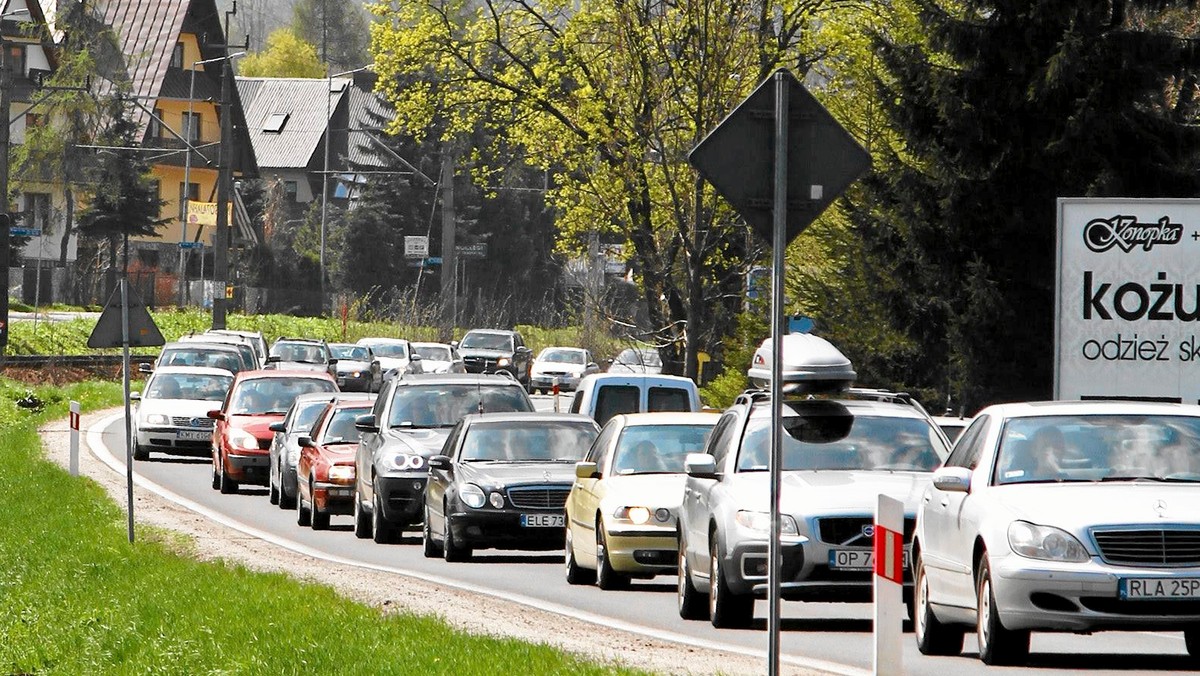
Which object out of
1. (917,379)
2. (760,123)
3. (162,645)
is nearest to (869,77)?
(917,379)

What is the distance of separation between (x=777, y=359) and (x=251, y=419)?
24.5m

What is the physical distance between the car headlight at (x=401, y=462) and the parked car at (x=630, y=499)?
4183mm

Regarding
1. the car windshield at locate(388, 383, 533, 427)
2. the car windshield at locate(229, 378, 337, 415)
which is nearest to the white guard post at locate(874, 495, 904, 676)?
the car windshield at locate(388, 383, 533, 427)

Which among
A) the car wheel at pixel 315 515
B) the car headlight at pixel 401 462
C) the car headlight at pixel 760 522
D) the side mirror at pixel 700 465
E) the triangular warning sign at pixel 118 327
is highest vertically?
the triangular warning sign at pixel 118 327

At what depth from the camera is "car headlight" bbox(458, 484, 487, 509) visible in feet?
68.4

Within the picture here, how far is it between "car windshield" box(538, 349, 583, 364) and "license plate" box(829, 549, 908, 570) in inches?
2196

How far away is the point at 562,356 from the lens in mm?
70938

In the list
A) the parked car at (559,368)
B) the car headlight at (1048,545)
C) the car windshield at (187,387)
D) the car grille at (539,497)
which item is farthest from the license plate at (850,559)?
the parked car at (559,368)

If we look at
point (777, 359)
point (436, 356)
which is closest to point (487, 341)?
point (436, 356)

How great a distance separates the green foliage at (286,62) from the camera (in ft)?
522

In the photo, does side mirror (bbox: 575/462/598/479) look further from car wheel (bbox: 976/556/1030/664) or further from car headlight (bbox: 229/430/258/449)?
car headlight (bbox: 229/430/258/449)

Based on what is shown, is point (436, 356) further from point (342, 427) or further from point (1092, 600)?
point (1092, 600)

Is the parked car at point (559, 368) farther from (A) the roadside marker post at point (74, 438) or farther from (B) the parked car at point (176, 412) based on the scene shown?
(A) the roadside marker post at point (74, 438)

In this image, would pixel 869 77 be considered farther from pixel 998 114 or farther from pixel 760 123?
A: pixel 760 123
